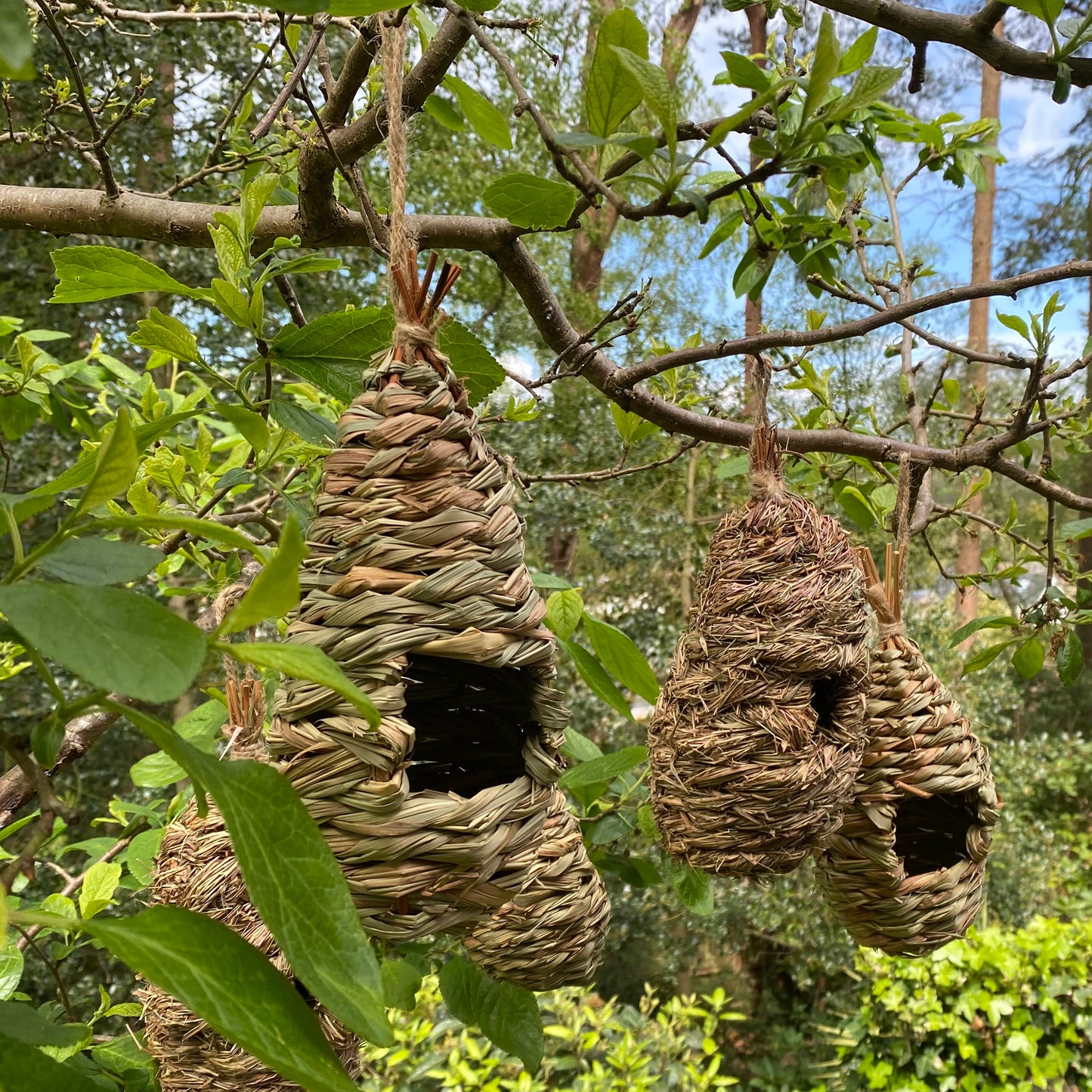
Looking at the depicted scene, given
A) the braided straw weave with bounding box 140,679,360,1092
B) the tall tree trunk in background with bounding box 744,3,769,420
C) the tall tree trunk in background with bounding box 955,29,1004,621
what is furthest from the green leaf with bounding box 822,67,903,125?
the tall tree trunk in background with bounding box 955,29,1004,621

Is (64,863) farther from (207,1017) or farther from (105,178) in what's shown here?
(207,1017)

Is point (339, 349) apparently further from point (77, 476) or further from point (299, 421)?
point (77, 476)

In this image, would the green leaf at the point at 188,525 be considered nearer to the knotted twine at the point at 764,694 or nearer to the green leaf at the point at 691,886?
the knotted twine at the point at 764,694

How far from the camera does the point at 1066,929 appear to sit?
2303 millimetres

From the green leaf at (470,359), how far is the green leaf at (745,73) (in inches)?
8.4

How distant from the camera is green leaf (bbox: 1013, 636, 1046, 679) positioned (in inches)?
37.8

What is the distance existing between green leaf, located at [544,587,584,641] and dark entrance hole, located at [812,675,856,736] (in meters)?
0.21

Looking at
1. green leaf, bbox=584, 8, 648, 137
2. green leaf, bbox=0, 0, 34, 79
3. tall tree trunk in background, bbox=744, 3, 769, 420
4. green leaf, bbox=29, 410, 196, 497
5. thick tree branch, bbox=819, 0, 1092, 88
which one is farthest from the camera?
tall tree trunk in background, bbox=744, 3, 769, 420

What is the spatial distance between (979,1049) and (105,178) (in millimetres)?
2638

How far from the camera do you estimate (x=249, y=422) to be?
0.49m

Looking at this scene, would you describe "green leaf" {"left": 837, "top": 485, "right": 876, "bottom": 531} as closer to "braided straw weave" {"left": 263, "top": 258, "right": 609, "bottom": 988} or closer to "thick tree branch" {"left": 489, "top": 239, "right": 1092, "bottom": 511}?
"thick tree branch" {"left": 489, "top": 239, "right": 1092, "bottom": 511}

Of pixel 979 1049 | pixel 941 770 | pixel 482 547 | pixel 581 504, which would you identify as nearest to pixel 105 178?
pixel 482 547

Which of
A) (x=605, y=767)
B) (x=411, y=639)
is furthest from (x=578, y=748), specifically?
(x=411, y=639)

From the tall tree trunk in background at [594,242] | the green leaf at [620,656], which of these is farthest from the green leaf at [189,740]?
the tall tree trunk in background at [594,242]
